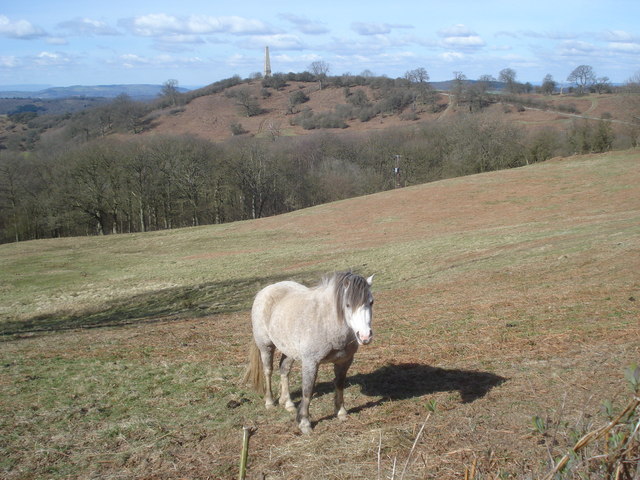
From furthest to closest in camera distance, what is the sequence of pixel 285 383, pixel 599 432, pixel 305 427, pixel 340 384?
1. pixel 285 383
2. pixel 340 384
3. pixel 305 427
4. pixel 599 432

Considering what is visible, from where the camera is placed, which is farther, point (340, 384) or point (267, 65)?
point (267, 65)

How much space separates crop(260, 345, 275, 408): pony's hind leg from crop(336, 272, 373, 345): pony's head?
6.05 feet

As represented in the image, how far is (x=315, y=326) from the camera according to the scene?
21.3 ft

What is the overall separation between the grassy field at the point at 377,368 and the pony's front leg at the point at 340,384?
165mm

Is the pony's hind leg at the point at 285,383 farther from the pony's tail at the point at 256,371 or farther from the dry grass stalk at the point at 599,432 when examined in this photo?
the dry grass stalk at the point at 599,432

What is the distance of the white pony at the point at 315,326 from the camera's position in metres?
6.04

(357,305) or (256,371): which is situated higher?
(357,305)

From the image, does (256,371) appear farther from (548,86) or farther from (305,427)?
(548,86)

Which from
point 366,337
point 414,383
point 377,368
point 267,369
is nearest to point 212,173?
point 377,368

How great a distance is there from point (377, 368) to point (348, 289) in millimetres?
3131

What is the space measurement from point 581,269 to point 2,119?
465 feet

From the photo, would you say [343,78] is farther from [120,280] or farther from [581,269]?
[581,269]

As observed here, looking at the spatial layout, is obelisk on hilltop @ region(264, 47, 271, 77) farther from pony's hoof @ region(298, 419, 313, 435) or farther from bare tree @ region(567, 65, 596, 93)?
pony's hoof @ region(298, 419, 313, 435)

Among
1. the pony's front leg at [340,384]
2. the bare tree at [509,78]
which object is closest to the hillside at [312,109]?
the bare tree at [509,78]
